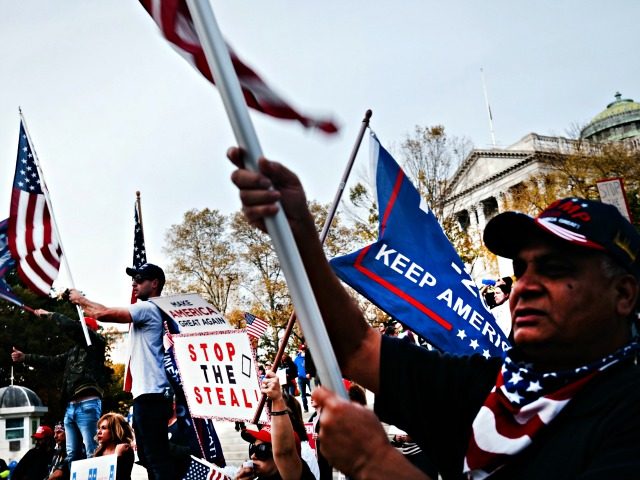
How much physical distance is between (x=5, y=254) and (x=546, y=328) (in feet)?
22.4

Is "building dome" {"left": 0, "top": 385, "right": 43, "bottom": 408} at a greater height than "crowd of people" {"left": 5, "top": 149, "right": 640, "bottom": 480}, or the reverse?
"crowd of people" {"left": 5, "top": 149, "right": 640, "bottom": 480}

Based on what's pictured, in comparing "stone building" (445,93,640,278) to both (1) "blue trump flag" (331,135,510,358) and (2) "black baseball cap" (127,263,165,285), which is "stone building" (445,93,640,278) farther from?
(1) "blue trump flag" (331,135,510,358)

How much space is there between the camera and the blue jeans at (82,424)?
21.2 feet

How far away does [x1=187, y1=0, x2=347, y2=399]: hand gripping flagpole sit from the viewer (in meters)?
1.31

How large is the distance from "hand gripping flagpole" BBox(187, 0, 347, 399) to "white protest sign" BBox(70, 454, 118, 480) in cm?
434

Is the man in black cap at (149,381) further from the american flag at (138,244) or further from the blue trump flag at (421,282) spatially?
the american flag at (138,244)

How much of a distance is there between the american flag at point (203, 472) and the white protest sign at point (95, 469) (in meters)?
0.56

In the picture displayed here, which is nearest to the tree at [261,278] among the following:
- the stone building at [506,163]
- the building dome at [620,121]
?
the stone building at [506,163]

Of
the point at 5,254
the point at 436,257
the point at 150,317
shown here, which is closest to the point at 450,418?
the point at 436,257

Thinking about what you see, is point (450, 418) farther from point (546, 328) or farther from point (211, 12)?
point (211, 12)

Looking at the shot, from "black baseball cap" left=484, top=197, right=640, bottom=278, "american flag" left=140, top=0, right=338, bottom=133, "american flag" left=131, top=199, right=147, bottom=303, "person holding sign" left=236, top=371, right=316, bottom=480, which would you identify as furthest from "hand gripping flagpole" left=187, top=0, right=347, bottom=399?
"american flag" left=131, top=199, right=147, bottom=303

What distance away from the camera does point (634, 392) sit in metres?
1.46

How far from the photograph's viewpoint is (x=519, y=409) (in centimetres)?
160

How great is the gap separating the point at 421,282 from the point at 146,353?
2103mm
